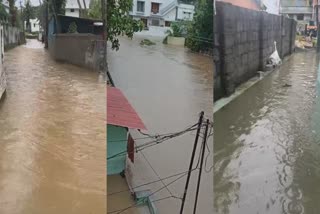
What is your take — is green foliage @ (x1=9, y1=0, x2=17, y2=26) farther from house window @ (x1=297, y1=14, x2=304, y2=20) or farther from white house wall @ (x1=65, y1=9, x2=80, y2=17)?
house window @ (x1=297, y1=14, x2=304, y2=20)

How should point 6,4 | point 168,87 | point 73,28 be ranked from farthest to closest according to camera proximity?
point 168,87 < point 73,28 < point 6,4

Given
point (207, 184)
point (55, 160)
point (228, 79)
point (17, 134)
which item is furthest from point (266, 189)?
point (17, 134)

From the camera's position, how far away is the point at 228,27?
3.93 feet

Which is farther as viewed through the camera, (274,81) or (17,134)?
(274,81)

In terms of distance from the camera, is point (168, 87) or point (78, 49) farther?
point (168, 87)

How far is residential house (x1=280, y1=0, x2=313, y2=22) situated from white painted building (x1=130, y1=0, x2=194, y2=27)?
16.1 inches

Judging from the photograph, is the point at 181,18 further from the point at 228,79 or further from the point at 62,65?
the point at 62,65

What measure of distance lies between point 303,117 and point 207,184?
73 cm

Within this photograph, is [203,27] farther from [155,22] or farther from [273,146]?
[273,146]

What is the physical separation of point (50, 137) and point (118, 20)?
0.43 meters

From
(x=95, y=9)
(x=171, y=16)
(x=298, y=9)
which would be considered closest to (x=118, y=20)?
(x=95, y=9)

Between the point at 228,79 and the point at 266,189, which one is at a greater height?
the point at 228,79

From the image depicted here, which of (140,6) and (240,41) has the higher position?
(140,6)

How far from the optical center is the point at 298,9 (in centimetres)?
149
